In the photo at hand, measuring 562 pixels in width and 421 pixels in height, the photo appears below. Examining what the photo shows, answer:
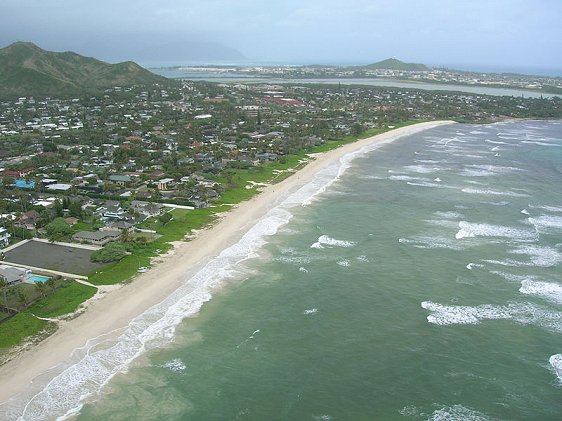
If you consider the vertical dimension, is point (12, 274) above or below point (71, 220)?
below

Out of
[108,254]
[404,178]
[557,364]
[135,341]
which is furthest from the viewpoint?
[404,178]

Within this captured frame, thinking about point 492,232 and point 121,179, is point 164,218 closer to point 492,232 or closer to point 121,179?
point 121,179

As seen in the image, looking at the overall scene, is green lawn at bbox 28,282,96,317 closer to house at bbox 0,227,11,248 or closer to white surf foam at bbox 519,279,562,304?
house at bbox 0,227,11,248

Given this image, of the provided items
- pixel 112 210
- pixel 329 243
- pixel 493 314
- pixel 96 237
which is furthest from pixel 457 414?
pixel 112 210

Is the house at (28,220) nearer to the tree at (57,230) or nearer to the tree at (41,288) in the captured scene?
the tree at (57,230)

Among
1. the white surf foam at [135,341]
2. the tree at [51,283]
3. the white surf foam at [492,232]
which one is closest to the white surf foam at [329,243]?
the white surf foam at [135,341]
